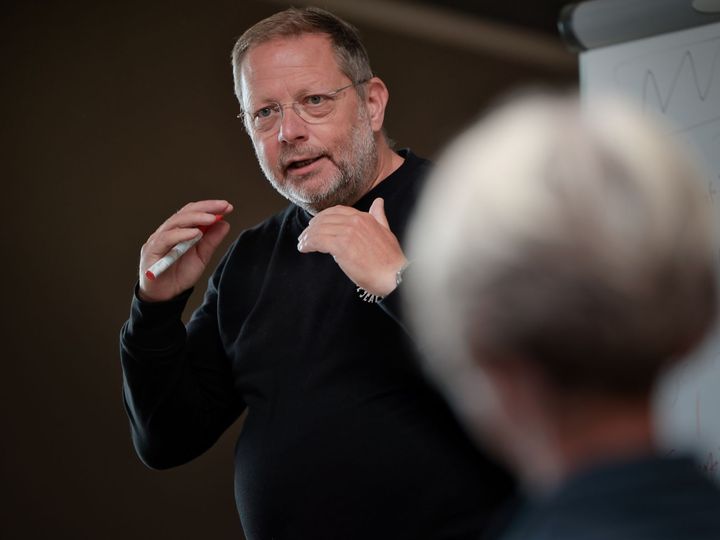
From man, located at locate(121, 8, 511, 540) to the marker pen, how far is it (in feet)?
0.05

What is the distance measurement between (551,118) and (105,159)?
2.24 metres

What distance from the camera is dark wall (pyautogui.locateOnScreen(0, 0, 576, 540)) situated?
2574 mm

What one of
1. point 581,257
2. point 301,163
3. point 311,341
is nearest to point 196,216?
point 301,163

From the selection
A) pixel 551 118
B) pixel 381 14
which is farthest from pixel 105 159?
pixel 551 118

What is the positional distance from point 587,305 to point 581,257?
3cm

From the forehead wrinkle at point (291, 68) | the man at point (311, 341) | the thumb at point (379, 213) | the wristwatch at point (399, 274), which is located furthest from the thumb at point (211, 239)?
the wristwatch at point (399, 274)

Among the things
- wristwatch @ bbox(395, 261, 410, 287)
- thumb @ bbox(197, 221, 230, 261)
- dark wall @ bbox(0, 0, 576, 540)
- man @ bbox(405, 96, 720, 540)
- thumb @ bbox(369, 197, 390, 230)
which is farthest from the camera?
dark wall @ bbox(0, 0, 576, 540)

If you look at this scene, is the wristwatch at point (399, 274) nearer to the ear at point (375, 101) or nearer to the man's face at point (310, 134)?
the man's face at point (310, 134)

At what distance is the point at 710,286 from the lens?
0.61 m

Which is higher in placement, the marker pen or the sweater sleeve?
the marker pen

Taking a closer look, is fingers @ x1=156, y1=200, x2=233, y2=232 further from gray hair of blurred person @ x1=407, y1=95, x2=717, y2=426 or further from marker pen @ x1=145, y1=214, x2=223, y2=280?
gray hair of blurred person @ x1=407, y1=95, x2=717, y2=426

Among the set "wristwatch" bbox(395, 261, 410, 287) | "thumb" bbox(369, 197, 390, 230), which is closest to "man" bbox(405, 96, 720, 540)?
"wristwatch" bbox(395, 261, 410, 287)

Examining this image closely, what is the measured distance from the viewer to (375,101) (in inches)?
68.7

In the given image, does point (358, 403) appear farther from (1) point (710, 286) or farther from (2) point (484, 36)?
(2) point (484, 36)
